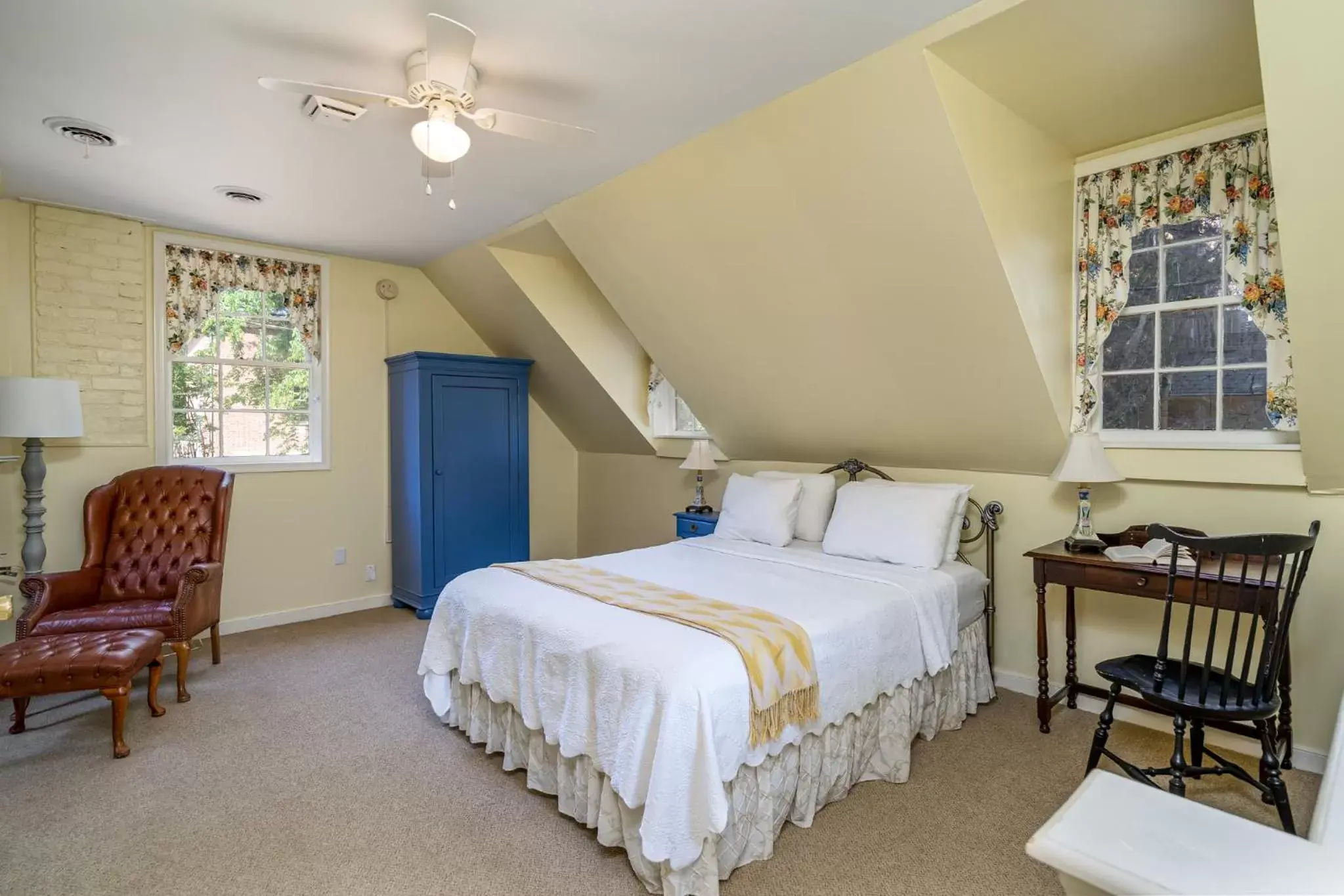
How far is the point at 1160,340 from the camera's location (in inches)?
116

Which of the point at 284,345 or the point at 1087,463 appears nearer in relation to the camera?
the point at 1087,463

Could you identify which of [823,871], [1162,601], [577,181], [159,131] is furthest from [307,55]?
[1162,601]

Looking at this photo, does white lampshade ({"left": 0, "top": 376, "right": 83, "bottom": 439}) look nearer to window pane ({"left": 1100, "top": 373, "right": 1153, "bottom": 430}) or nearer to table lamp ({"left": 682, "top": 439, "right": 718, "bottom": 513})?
table lamp ({"left": 682, "top": 439, "right": 718, "bottom": 513})

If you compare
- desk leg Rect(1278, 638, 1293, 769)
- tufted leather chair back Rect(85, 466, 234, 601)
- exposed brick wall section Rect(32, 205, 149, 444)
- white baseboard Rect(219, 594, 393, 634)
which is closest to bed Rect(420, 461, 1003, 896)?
desk leg Rect(1278, 638, 1293, 769)

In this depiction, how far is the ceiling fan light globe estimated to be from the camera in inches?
85.4

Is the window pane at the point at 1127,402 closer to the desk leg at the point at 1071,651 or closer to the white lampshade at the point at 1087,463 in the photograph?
the white lampshade at the point at 1087,463

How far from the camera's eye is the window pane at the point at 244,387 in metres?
4.39

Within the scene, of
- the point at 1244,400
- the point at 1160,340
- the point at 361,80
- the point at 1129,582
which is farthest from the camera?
the point at 1160,340

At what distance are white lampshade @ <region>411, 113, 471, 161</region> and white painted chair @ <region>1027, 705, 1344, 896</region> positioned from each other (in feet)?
7.46

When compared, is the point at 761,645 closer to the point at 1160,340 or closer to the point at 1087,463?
the point at 1087,463

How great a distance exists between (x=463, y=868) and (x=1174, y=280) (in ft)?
11.3

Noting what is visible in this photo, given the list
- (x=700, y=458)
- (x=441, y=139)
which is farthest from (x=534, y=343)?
(x=441, y=139)

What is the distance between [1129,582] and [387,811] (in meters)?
2.79

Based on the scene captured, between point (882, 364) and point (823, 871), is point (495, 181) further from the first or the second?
point (823, 871)
